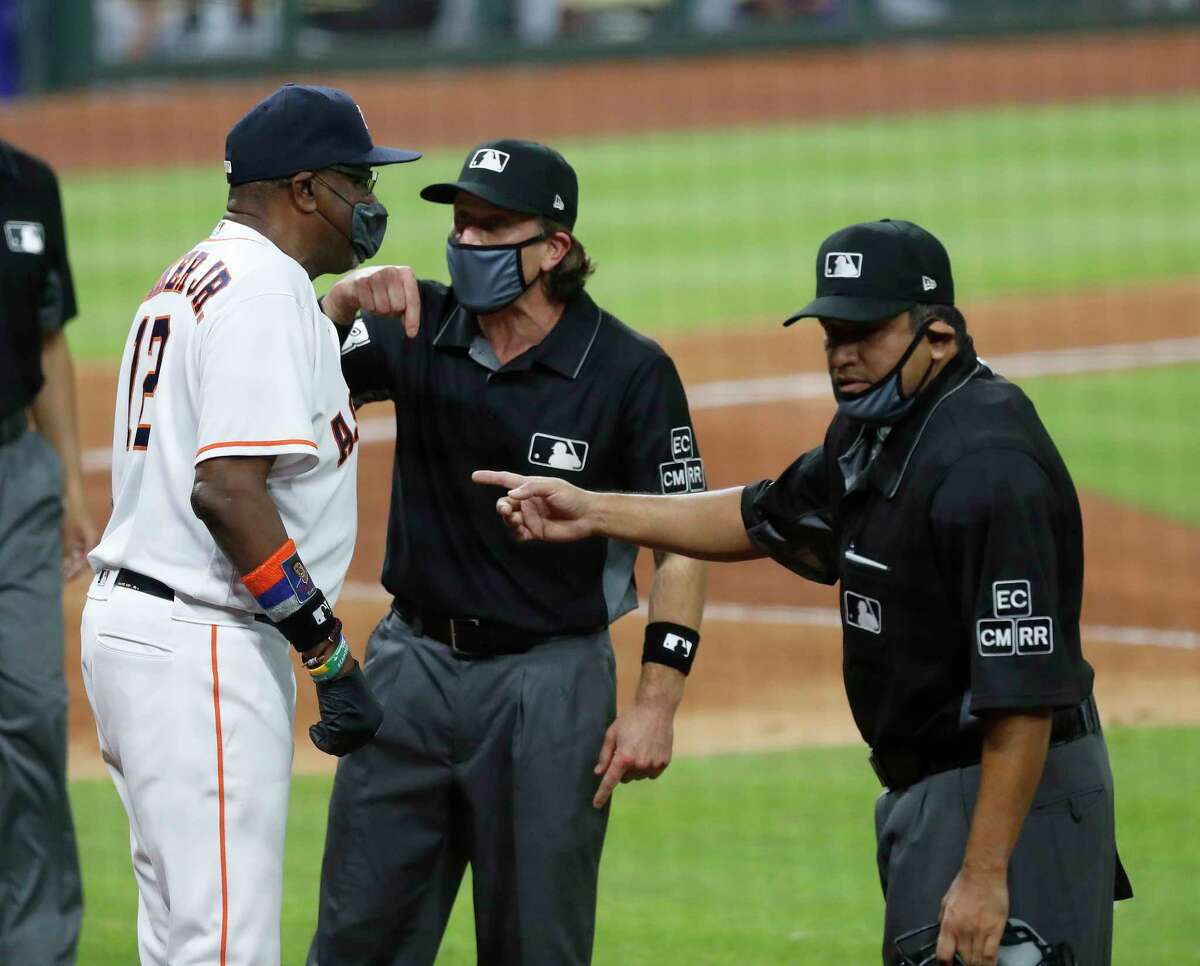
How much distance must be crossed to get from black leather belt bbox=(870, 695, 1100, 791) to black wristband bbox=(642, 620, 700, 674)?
2.00ft

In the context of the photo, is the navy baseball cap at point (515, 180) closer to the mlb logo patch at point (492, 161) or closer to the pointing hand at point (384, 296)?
→ the mlb logo patch at point (492, 161)

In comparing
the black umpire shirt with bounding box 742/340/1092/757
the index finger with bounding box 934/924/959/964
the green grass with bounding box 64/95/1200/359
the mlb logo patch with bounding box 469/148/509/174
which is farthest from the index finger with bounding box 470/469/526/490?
the green grass with bounding box 64/95/1200/359

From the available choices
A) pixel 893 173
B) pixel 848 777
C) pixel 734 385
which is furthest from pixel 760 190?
pixel 848 777

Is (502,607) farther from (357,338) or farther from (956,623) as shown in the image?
(956,623)

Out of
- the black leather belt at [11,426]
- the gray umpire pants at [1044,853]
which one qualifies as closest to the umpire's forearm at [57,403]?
the black leather belt at [11,426]

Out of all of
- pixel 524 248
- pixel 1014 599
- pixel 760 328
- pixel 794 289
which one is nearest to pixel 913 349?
pixel 1014 599

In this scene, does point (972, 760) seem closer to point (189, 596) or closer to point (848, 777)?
point (189, 596)

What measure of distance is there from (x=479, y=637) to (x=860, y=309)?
3.82ft

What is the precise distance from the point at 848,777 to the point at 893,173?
50.6ft

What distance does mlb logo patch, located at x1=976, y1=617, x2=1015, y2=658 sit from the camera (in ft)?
11.2

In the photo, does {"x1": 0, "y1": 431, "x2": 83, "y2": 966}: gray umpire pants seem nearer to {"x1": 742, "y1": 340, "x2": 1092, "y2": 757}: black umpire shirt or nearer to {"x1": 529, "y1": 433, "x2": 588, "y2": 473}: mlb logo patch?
{"x1": 529, "y1": 433, "x2": 588, "y2": 473}: mlb logo patch

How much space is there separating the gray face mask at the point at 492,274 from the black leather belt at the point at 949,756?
1.28 metres

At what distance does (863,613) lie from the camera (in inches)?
144

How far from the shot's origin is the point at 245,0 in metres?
23.1
